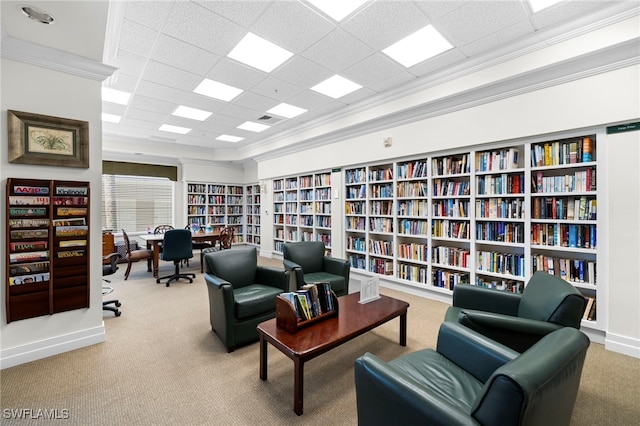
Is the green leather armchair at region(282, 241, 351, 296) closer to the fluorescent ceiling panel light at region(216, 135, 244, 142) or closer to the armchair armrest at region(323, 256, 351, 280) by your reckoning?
the armchair armrest at region(323, 256, 351, 280)

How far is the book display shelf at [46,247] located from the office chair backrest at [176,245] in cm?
207

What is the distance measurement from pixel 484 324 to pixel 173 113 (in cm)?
547

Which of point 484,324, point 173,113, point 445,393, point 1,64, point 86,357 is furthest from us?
point 173,113

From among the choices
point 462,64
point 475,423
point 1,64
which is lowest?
point 475,423

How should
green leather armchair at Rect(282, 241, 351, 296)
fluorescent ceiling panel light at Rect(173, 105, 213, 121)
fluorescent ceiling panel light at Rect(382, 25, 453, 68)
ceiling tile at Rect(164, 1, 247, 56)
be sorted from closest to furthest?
ceiling tile at Rect(164, 1, 247, 56), fluorescent ceiling panel light at Rect(382, 25, 453, 68), green leather armchair at Rect(282, 241, 351, 296), fluorescent ceiling panel light at Rect(173, 105, 213, 121)

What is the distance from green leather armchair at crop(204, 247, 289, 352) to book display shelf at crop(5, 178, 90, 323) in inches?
44.2

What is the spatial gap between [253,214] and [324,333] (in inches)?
274

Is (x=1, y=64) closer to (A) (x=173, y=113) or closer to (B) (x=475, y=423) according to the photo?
(A) (x=173, y=113)

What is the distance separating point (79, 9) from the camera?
6.35ft

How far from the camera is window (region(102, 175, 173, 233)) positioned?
6875 millimetres

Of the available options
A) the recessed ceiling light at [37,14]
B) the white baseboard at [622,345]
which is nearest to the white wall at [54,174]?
the recessed ceiling light at [37,14]

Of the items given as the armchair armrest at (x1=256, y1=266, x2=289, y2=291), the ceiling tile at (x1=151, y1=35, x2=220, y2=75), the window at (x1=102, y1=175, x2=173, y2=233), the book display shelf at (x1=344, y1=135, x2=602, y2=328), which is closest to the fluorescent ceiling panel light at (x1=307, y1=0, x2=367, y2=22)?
the ceiling tile at (x1=151, y1=35, x2=220, y2=75)

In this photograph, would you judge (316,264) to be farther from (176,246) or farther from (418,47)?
(418,47)

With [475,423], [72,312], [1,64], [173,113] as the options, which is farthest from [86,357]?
[173,113]
